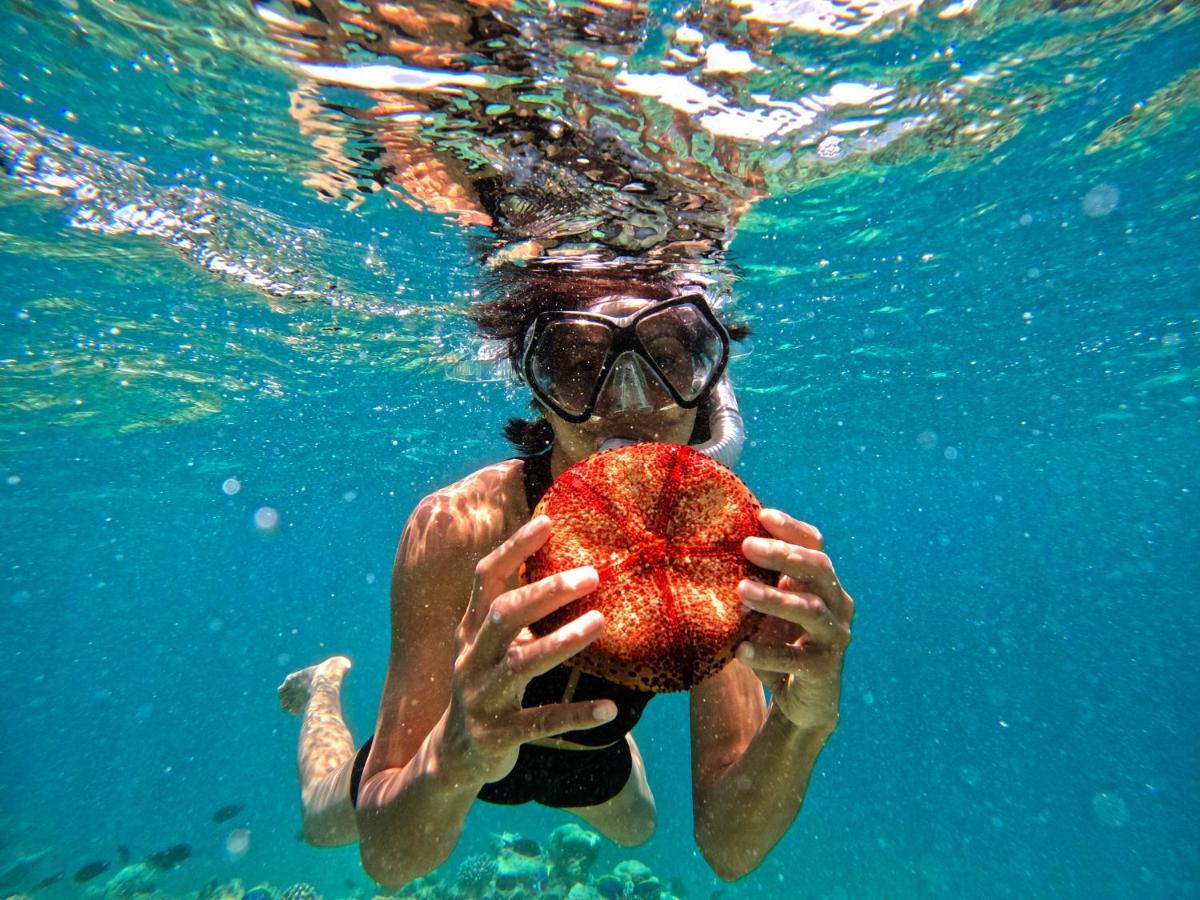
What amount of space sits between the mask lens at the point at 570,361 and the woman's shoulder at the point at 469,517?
0.59 meters

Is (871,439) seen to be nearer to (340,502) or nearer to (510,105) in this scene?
(510,105)

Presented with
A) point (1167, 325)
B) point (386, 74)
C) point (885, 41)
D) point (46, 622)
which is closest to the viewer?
point (386, 74)

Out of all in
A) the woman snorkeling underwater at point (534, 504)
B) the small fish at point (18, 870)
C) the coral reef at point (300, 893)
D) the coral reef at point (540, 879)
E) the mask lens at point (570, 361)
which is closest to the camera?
the woman snorkeling underwater at point (534, 504)

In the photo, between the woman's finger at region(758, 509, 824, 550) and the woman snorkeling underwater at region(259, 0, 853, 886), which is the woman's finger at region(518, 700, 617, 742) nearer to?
the woman snorkeling underwater at region(259, 0, 853, 886)

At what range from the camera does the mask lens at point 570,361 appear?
402 cm

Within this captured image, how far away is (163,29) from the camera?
571cm

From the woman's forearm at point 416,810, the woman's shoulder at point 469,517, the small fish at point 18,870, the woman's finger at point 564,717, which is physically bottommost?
the small fish at point 18,870

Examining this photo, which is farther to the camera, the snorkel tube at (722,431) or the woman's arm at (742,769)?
the snorkel tube at (722,431)

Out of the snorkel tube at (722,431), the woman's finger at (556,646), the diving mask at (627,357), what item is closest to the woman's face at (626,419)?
the diving mask at (627,357)

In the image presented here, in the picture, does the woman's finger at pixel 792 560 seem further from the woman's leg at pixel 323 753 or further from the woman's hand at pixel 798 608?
the woman's leg at pixel 323 753

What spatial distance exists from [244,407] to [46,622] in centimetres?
11040

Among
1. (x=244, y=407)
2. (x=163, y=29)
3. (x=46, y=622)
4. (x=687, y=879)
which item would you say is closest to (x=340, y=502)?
(x=244, y=407)

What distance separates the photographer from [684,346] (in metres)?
4.20

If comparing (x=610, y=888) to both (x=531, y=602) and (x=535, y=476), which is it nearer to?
(x=535, y=476)
